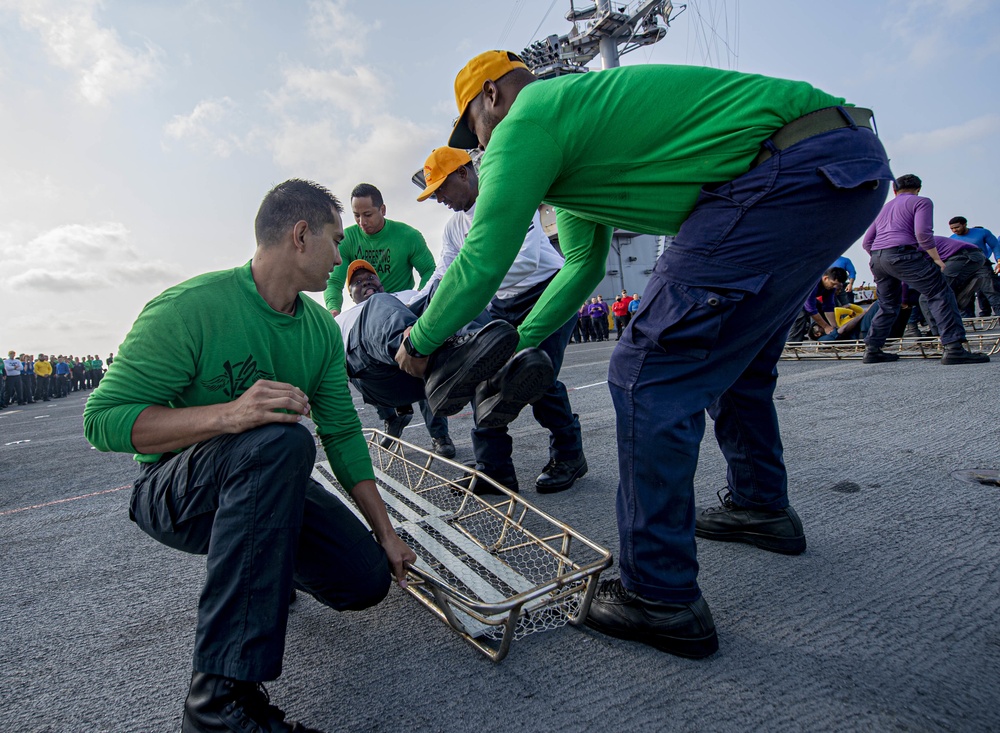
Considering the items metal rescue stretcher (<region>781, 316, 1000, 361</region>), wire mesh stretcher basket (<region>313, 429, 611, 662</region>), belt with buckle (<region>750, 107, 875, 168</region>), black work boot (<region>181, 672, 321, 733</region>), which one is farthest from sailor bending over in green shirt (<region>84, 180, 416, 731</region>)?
metal rescue stretcher (<region>781, 316, 1000, 361</region>)

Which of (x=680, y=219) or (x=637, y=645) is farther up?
(x=680, y=219)

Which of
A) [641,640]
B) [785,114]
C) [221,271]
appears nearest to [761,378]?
[785,114]

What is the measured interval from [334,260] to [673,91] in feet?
3.76

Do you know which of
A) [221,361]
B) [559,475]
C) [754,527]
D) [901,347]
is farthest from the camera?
[901,347]

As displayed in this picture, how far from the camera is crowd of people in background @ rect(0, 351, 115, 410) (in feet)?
72.5

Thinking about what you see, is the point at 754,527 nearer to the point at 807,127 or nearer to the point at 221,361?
the point at 807,127

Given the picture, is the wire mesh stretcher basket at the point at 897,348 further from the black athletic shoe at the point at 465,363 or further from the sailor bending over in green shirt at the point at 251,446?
the sailor bending over in green shirt at the point at 251,446

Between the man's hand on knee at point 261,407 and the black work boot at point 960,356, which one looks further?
the black work boot at point 960,356

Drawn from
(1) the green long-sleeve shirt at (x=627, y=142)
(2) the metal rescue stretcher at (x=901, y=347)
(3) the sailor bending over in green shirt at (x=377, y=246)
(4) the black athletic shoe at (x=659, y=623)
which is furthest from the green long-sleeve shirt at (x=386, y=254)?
(2) the metal rescue stretcher at (x=901, y=347)

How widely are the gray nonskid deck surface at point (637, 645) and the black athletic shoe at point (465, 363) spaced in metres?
0.75

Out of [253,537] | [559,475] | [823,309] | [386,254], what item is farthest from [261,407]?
[823,309]

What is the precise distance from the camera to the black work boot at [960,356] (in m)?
5.34

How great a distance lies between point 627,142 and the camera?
1.51 metres

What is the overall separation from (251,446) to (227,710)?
566 mm
